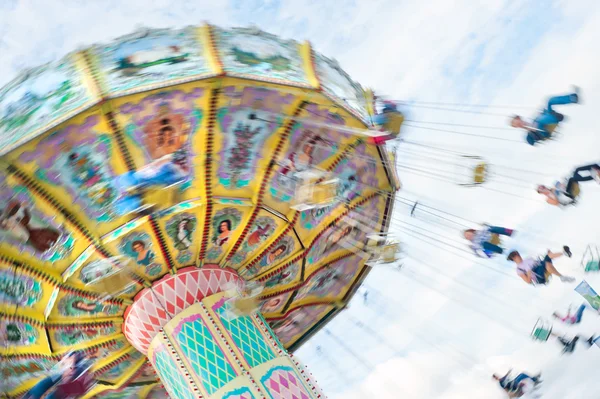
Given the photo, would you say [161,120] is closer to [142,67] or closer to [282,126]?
[142,67]

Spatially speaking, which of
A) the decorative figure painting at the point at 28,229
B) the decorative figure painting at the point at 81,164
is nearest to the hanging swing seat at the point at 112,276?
the decorative figure painting at the point at 28,229

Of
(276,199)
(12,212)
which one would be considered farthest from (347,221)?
(12,212)

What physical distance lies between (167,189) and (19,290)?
99.5 inches

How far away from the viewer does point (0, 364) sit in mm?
7941

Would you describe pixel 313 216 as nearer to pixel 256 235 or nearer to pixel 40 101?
pixel 256 235

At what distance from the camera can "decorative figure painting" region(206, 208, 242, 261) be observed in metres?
8.34

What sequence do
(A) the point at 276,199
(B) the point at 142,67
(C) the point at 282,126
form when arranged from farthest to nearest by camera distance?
(A) the point at 276,199 < (C) the point at 282,126 < (B) the point at 142,67

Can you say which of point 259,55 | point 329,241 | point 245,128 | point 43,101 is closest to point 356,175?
point 329,241

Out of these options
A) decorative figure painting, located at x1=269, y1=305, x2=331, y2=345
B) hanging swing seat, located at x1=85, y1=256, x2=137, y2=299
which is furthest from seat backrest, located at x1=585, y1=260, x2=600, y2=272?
hanging swing seat, located at x1=85, y1=256, x2=137, y2=299

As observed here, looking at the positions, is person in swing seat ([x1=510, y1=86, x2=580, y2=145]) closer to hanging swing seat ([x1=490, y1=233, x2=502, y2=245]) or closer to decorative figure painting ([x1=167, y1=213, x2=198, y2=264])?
hanging swing seat ([x1=490, y1=233, x2=502, y2=245])

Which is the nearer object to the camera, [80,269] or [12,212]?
[12,212]

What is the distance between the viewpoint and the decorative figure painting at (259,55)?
6.79 metres

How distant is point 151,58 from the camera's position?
659cm

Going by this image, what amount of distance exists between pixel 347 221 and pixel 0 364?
576 cm
